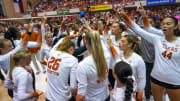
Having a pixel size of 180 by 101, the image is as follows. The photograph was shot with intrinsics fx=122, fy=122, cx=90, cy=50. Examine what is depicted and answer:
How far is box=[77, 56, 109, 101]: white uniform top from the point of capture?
49.8 inches

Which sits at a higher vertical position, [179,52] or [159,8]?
[159,8]

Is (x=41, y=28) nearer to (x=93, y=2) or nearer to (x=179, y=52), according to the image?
(x=179, y=52)

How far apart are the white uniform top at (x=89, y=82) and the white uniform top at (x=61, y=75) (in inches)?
6.5

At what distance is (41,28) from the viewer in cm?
253

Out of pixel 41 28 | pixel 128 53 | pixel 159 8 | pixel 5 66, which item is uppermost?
pixel 159 8

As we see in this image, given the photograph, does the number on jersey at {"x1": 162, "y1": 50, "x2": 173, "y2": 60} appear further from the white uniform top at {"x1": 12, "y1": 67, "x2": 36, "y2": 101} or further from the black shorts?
the white uniform top at {"x1": 12, "y1": 67, "x2": 36, "y2": 101}

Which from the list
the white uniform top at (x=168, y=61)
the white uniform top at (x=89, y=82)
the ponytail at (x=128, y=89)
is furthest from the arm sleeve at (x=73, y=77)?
the white uniform top at (x=168, y=61)

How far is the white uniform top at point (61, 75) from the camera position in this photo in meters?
1.40

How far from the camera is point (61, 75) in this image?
1.40 meters

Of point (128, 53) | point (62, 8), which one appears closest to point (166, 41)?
point (128, 53)

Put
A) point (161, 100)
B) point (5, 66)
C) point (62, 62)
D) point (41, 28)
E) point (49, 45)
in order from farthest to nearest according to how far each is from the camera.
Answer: point (49, 45) < point (41, 28) < point (5, 66) < point (161, 100) < point (62, 62)

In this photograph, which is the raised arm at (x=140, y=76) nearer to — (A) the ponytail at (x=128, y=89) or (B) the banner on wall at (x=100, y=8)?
(A) the ponytail at (x=128, y=89)

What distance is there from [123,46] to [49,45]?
1817mm

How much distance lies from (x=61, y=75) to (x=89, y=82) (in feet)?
1.10
